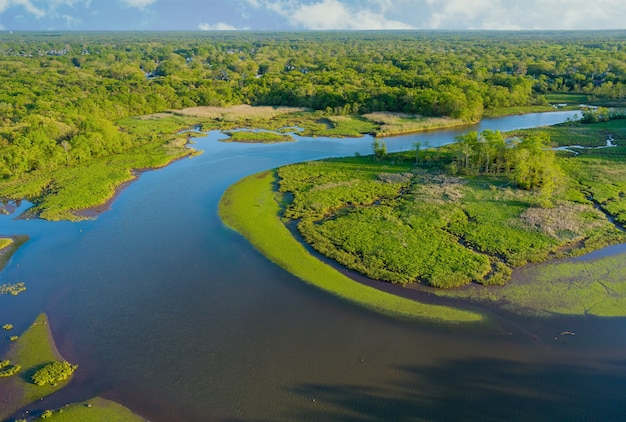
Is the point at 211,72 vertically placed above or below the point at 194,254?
above

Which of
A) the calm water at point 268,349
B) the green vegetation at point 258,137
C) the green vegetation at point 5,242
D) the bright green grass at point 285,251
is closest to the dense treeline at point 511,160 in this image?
the calm water at point 268,349

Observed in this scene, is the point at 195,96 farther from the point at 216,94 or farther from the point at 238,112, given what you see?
the point at 238,112

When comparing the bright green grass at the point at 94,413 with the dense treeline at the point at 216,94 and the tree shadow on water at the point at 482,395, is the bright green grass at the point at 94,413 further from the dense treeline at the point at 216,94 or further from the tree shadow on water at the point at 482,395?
the dense treeline at the point at 216,94

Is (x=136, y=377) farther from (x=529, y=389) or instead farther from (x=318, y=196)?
(x=318, y=196)

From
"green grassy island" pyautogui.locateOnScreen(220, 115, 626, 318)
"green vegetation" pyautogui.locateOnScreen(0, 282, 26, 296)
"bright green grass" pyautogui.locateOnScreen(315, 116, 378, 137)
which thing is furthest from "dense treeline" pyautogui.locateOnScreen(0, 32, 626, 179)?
"green grassy island" pyautogui.locateOnScreen(220, 115, 626, 318)

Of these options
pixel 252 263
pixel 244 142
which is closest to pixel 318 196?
pixel 252 263

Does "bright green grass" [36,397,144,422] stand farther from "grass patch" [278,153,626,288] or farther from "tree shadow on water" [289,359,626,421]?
"grass patch" [278,153,626,288]
